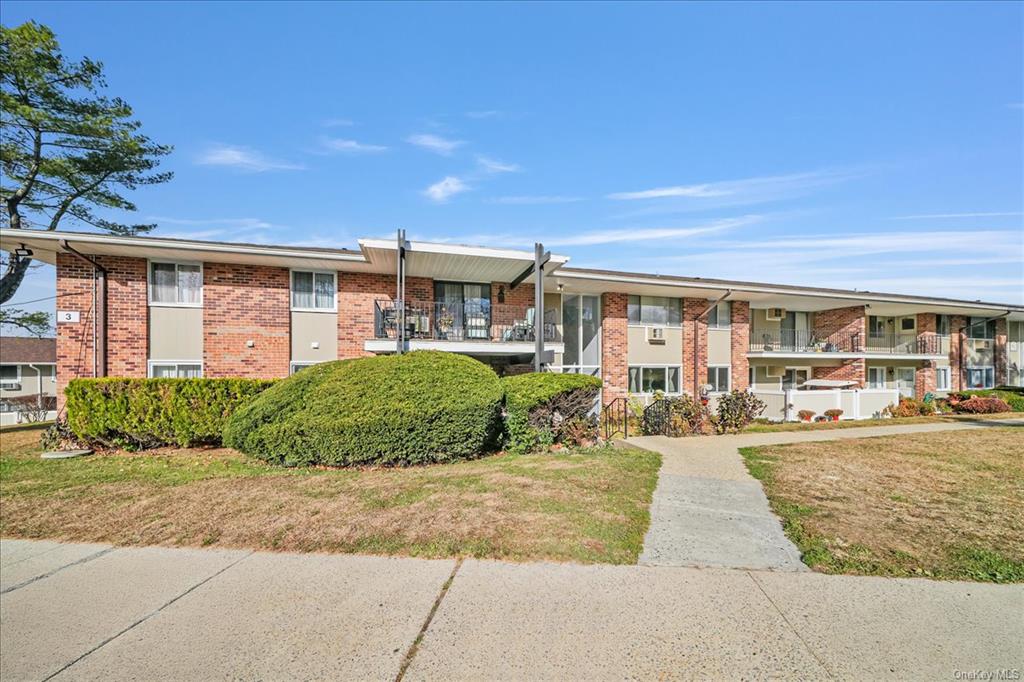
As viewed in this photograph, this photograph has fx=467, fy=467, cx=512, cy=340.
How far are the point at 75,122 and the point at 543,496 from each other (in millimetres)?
20040

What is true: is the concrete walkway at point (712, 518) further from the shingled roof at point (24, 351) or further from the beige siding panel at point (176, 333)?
the shingled roof at point (24, 351)

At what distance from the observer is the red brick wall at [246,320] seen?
41.3 feet

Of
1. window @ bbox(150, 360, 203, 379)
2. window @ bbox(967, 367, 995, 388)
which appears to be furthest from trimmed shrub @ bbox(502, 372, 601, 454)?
window @ bbox(967, 367, 995, 388)

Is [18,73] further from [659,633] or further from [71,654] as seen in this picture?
[659,633]

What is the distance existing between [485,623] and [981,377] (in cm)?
3097

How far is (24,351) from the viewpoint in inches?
1189

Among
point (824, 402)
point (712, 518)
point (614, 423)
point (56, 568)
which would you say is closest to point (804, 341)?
point (824, 402)

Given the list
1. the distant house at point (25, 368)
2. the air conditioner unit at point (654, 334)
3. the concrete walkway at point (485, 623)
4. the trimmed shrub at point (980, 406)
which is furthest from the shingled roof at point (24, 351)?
the trimmed shrub at point (980, 406)

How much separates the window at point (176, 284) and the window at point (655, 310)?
43.7ft

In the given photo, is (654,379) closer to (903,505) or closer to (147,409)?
(903,505)

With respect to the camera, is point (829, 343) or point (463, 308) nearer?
point (463, 308)

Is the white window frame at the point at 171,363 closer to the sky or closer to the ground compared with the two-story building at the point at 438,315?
closer to the ground

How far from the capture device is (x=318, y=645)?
2.94 metres

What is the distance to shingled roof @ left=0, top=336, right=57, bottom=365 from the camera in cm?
2927
